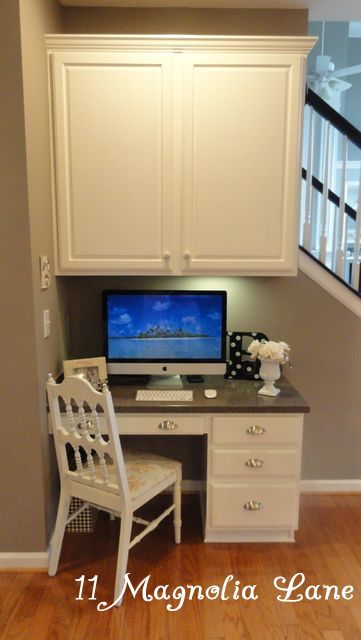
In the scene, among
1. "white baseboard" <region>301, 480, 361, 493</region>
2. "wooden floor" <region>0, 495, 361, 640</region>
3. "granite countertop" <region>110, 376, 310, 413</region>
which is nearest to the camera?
"wooden floor" <region>0, 495, 361, 640</region>

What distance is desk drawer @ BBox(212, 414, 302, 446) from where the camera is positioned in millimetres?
2170

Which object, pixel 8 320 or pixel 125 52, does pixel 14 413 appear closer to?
pixel 8 320

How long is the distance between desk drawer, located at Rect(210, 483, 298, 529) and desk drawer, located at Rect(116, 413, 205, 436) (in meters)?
0.34

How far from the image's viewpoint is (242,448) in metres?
2.21

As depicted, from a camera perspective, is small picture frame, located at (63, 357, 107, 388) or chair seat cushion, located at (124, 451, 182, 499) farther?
small picture frame, located at (63, 357, 107, 388)

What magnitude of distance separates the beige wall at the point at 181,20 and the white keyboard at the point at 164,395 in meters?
1.85

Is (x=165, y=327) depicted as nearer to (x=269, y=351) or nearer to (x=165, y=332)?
(x=165, y=332)

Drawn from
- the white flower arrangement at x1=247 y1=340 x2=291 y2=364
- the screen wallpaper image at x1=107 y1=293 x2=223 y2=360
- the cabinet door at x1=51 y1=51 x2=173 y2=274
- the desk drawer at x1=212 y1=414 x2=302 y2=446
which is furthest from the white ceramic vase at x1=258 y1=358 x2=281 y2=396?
the cabinet door at x1=51 y1=51 x2=173 y2=274

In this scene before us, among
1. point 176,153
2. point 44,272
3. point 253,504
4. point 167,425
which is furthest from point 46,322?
point 253,504

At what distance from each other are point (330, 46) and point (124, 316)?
4.30 metres

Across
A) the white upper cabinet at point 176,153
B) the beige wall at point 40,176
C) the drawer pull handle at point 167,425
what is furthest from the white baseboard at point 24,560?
the white upper cabinet at point 176,153

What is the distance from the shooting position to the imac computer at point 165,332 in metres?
2.43

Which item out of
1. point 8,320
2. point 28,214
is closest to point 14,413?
point 8,320

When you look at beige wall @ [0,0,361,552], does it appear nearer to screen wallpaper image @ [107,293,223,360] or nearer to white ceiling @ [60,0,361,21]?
white ceiling @ [60,0,361,21]
